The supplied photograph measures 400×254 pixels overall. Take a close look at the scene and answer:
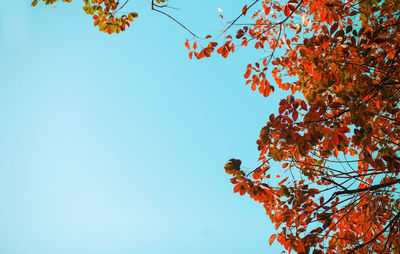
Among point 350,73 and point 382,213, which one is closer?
point 350,73

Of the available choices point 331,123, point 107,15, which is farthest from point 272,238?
point 107,15

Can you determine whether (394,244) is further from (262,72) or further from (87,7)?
(87,7)

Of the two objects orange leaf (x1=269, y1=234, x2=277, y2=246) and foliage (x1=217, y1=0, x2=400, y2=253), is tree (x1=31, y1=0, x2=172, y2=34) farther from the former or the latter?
orange leaf (x1=269, y1=234, x2=277, y2=246)

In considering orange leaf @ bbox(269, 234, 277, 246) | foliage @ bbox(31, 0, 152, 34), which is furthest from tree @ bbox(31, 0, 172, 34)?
orange leaf @ bbox(269, 234, 277, 246)

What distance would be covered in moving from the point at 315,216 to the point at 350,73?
43.4 inches

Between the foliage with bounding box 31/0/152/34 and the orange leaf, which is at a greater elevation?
the foliage with bounding box 31/0/152/34

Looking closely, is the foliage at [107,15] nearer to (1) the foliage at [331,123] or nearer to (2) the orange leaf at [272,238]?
(1) the foliage at [331,123]

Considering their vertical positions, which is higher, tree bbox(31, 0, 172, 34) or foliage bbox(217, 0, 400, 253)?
tree bbox(31, 0, 172, 34)

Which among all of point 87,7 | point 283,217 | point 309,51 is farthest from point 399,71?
point 87,7

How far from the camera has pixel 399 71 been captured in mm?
1801

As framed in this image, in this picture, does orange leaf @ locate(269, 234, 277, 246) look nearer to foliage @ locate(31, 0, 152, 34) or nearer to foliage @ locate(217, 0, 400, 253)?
foliage @ locate(217, 0, 400, 253)

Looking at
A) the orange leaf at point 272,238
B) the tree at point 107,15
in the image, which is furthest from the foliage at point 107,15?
the orange leaf at point 272,238

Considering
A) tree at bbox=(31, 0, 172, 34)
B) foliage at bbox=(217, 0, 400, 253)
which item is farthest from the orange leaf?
tree at bbox=(31, 0, 172, 34)

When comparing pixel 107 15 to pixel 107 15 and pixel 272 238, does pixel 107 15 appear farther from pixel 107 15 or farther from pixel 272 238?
pixel 272 238
